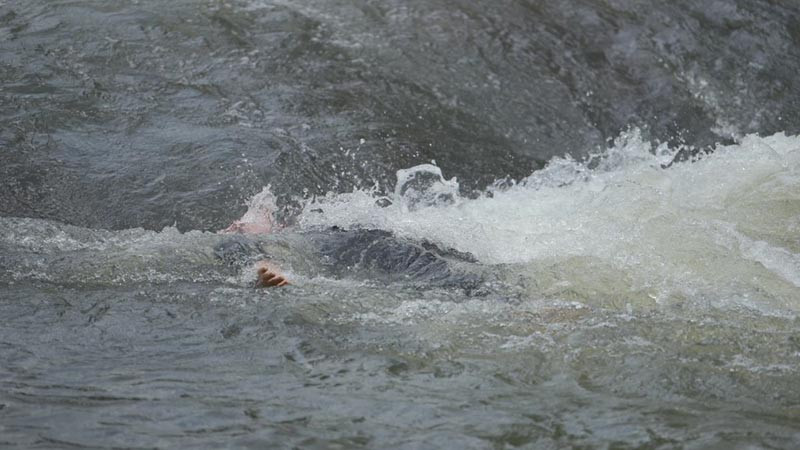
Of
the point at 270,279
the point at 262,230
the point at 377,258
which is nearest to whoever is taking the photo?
the point at 270,279

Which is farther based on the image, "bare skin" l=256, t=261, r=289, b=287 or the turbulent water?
"bare skin" l=256, t=261, r=289, b=287

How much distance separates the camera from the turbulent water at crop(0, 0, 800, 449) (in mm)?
3650

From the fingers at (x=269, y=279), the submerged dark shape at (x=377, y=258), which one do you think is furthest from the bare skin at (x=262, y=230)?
the submerged dark shape at (x=377, y=258)

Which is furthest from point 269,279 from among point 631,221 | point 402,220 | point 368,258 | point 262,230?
point 631,221

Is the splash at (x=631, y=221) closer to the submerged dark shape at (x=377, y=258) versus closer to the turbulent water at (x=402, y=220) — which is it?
the turbulent water at (x=402, y=220)

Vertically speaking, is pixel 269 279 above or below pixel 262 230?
above

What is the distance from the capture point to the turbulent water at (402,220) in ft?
12.0

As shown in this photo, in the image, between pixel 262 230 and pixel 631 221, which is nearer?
pixel 631 221

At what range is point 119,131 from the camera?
21.8 feet

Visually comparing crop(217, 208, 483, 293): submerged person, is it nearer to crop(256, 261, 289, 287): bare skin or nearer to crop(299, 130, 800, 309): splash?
crop(256, 261, 289, 287): bare skin

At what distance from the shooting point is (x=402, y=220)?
5.78 m

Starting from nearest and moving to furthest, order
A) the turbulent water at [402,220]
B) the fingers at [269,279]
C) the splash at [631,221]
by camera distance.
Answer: the turbulent water at [402,220] → the fingers at [269,279] → the splash at [631,221]

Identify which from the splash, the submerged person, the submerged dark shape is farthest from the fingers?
the splash

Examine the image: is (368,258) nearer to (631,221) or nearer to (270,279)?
(270,279)
